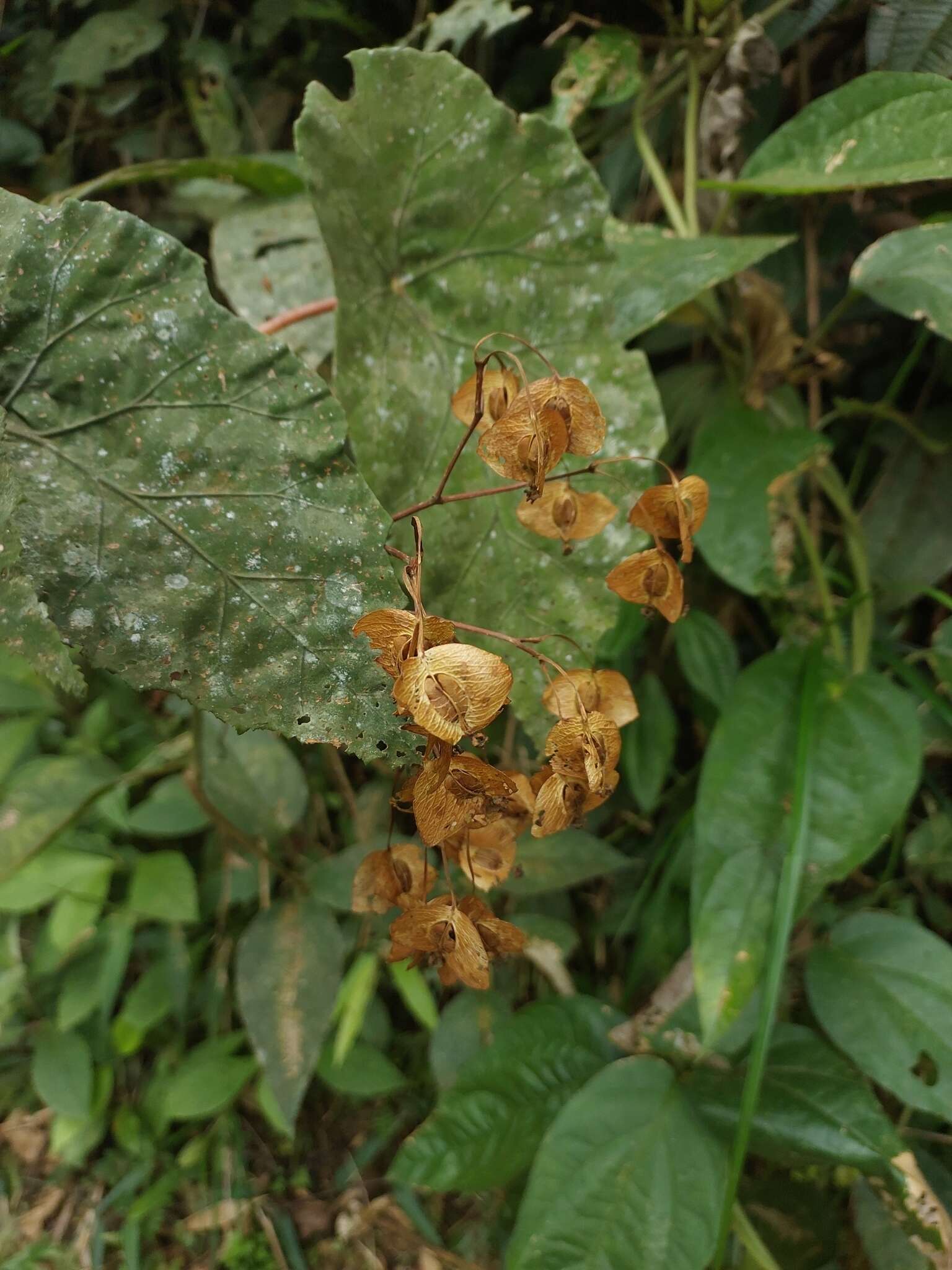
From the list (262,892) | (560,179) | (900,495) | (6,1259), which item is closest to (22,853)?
(262,892)

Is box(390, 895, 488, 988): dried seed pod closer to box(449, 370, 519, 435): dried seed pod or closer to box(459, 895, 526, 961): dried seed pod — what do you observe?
box(459, 895, 526, 961): dried seed pod

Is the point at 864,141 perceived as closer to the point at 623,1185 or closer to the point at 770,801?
the point at 770,801

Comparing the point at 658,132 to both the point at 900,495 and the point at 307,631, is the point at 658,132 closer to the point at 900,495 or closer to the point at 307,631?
the point at 900,495

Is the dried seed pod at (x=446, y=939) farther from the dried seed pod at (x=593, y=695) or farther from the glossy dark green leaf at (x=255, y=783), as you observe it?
the glossy dark green leaf at (x=255, y=783)

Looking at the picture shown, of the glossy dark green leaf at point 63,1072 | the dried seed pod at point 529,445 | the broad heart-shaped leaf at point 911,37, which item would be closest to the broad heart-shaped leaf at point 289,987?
the glossy dark green leaf at point 63,1072

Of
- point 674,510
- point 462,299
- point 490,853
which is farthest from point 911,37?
point 490,853

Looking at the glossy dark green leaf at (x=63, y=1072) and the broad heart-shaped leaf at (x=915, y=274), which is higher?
the broad heart-shaped leaf at (x=915, y=274)

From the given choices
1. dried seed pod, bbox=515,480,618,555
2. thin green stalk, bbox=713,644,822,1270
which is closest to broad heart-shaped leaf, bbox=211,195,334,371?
dried seed pod, bbox=515,480,618,555
